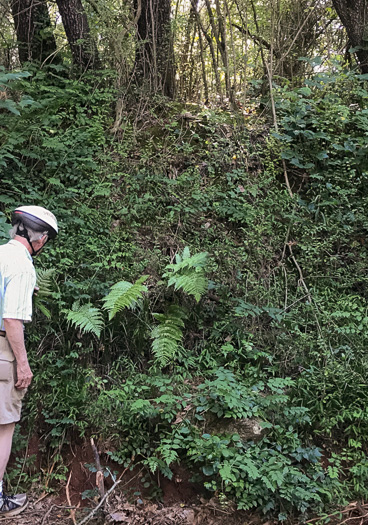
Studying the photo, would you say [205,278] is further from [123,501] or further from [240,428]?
[123,501]

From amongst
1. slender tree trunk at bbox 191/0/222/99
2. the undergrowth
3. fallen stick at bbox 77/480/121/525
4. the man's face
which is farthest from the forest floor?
slender tree trunk at bbox 191/0/222/99

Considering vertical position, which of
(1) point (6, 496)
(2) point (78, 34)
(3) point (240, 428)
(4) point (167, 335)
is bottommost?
(1) point (6, 496)

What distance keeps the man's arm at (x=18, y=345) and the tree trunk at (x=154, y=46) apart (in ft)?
16.5

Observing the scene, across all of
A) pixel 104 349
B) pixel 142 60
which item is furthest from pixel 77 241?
pixel 142 60

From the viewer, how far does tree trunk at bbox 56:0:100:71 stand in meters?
6.26

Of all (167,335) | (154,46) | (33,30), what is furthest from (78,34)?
(167,335)

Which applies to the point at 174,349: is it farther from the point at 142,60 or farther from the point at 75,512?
the point at 142,60

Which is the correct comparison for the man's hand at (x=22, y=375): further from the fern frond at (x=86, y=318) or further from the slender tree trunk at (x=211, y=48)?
the slender tree trunk at (x=211, y=48)

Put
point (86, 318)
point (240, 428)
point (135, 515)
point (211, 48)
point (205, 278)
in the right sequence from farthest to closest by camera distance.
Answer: point (211, 48) < point (205, 278) < point (86, 318) < point (240, 428) < point (135, 515)

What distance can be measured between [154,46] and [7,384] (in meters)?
5.71

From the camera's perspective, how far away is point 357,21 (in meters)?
6.39

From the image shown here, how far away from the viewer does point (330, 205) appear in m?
5.46

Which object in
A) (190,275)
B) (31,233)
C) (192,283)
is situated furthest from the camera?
(190,275)

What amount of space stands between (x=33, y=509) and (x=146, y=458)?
0.98 metres
